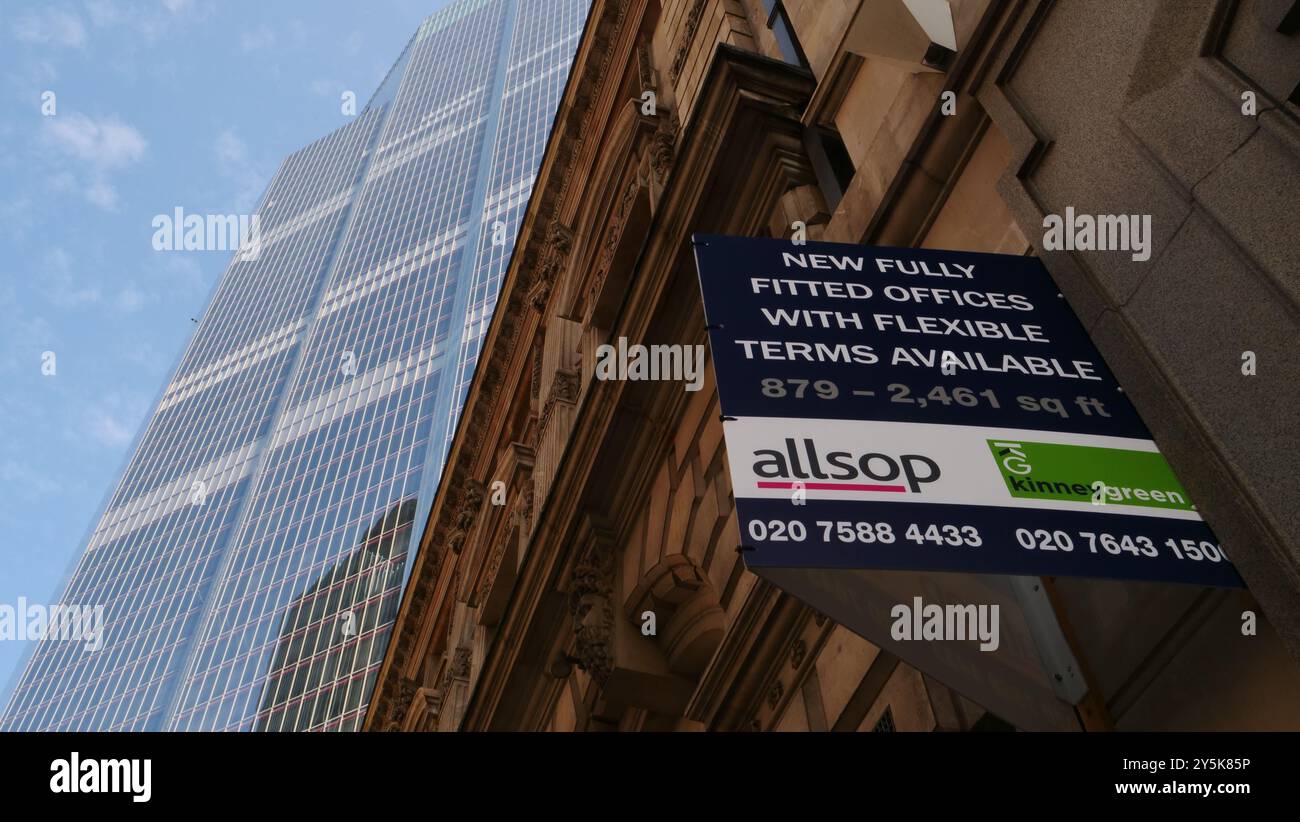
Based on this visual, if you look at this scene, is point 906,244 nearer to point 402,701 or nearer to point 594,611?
point 594,611

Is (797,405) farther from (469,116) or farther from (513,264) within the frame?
(469,116)

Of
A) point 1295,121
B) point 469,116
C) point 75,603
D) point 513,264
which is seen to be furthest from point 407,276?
point 1295,121

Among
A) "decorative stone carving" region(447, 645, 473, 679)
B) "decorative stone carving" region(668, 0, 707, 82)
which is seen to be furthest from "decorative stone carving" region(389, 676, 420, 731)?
"decorative stone carving" region(668, 0, 707, 82)

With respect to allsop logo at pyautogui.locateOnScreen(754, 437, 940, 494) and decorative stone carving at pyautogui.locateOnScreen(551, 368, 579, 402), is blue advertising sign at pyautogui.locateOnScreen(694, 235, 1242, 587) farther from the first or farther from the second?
decorative stone carving at pyautogui.locateOnScreen(551, 368, 579, 402)

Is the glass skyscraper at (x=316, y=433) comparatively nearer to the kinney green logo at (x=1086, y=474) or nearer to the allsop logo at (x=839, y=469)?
the allsop logo at (x=839, y=469)

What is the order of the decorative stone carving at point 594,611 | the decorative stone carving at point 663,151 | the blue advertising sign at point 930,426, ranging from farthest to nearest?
the decorative stone carving at point 663,151, the decorative stone carving at point 594,611, the blue advertising sign at point 930,426

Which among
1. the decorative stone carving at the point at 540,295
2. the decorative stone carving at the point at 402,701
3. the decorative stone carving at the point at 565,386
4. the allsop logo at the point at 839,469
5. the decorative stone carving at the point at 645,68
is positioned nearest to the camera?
the allsop logo at the point at 839,469

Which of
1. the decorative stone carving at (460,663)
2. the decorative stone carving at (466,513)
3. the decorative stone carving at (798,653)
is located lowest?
the decorative stone carving at (798,653)

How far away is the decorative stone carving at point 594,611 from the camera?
12.5 meters

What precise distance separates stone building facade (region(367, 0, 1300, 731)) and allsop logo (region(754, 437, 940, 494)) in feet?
4.54

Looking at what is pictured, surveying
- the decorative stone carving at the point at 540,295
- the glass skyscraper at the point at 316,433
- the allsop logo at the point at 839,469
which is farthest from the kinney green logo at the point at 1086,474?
the glass skyscraper at the point at 316,433

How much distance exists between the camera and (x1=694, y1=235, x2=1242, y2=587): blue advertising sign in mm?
4594

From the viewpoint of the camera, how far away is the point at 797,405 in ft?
17.4

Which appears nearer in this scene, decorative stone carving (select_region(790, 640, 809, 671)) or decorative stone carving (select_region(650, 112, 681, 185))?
decorative stone carving (select_region(790, 640, 809, 671))
